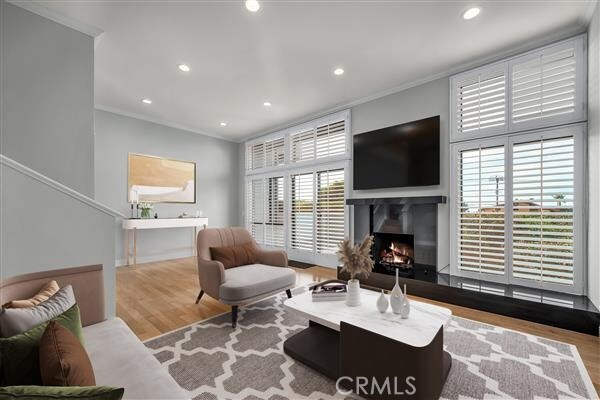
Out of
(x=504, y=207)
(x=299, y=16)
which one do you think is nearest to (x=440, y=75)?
(x=504, y=207)

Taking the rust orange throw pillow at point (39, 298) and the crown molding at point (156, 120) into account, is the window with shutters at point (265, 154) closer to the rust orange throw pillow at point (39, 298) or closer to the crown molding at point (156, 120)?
the crown molding at point (156, 120)

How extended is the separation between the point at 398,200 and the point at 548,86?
1.95 meters

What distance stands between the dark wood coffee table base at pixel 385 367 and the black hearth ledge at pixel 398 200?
205 centimetres

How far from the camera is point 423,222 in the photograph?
139 inches

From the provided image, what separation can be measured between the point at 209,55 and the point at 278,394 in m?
3.31

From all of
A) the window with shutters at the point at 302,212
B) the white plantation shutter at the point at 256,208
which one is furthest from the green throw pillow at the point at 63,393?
the white plantation shutter at the point at 256,208

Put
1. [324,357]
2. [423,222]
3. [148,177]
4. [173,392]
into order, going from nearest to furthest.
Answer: [173,392]
[324,357]
[423,222]
[148,177]

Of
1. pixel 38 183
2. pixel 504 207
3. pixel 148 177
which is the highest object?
pixel 148 177

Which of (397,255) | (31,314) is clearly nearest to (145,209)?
(31,314)

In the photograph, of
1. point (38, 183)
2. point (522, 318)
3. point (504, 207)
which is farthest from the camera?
point (504, 207)

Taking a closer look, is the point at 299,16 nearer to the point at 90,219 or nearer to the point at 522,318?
the point at 90,219

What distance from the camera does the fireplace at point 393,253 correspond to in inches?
141

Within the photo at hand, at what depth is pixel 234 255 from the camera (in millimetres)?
2928

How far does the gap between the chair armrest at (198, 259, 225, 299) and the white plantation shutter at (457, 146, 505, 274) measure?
9.26ft
